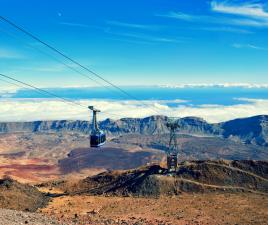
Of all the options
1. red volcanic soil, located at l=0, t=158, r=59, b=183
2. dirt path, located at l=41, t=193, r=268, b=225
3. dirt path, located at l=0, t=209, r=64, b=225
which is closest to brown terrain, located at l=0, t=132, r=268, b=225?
dirt path, located at l=41, t=193, r=268, b=225

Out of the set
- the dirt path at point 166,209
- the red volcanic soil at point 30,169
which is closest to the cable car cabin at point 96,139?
the dirt path at point 166,209

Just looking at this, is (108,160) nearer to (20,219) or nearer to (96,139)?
(96,139)

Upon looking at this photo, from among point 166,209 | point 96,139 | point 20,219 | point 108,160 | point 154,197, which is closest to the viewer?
point 20,219

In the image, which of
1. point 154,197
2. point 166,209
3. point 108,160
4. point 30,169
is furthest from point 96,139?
point 108,160

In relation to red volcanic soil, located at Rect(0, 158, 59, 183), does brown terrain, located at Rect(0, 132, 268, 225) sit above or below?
above

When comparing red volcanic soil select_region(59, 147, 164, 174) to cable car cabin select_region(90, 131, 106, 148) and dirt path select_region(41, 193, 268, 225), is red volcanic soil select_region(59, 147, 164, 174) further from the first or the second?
cable car cabin select_region(90, 131, 106, 148)

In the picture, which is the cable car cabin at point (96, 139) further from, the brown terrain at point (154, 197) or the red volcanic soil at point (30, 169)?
the red volcanic soil at point (30, 169)

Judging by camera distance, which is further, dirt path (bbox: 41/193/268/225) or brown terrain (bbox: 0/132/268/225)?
brown terrain (bbox: 0/132/268/225)

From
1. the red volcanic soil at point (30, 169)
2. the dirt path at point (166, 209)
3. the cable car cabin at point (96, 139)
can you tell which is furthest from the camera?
the red volcanic soil at point (30, 169)

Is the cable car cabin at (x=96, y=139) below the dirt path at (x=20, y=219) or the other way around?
the other way around

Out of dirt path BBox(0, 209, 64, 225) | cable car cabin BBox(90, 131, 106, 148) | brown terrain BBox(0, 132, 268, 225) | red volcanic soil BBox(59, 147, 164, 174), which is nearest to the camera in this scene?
dirt path BBox(0, 209, 64, 225)

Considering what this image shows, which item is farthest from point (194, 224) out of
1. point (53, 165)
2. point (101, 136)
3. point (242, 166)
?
point (53, 165)

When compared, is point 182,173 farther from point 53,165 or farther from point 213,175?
point 53,165
